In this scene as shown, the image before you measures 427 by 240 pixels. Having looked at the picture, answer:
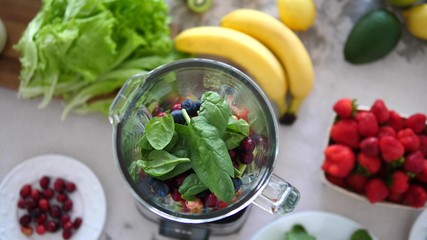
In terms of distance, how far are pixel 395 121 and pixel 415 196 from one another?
14 cm

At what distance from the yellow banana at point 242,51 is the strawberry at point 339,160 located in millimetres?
143

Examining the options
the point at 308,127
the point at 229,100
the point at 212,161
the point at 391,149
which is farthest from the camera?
the point at 308,127

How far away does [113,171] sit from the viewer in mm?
901

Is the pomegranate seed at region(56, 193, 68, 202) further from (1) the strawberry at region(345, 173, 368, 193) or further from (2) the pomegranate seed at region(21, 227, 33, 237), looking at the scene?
(1) the strawberry at region(345, 173, 368, 193)

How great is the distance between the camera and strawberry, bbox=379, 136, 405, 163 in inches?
31.5

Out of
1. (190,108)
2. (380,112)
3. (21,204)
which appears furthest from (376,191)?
(21,204)

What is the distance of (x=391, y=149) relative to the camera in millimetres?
801

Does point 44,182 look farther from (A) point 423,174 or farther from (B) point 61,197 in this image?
(A) point 423,174

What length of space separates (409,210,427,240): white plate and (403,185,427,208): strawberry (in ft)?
0.13

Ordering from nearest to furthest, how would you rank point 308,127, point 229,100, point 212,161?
point 212,161 → point 229,100 → point 308,127

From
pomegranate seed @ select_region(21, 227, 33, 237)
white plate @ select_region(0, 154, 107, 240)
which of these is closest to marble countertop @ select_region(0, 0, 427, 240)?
white plate @ select_region(0, 154, 107, 240)

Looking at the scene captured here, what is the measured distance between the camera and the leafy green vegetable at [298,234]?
2.64 feet

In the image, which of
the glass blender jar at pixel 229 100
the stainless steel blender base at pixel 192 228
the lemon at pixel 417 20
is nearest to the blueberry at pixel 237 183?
the glass blender jar at pixel 229 100

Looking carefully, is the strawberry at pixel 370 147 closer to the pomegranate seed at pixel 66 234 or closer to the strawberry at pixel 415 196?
the strawberry at pixel 415 196
